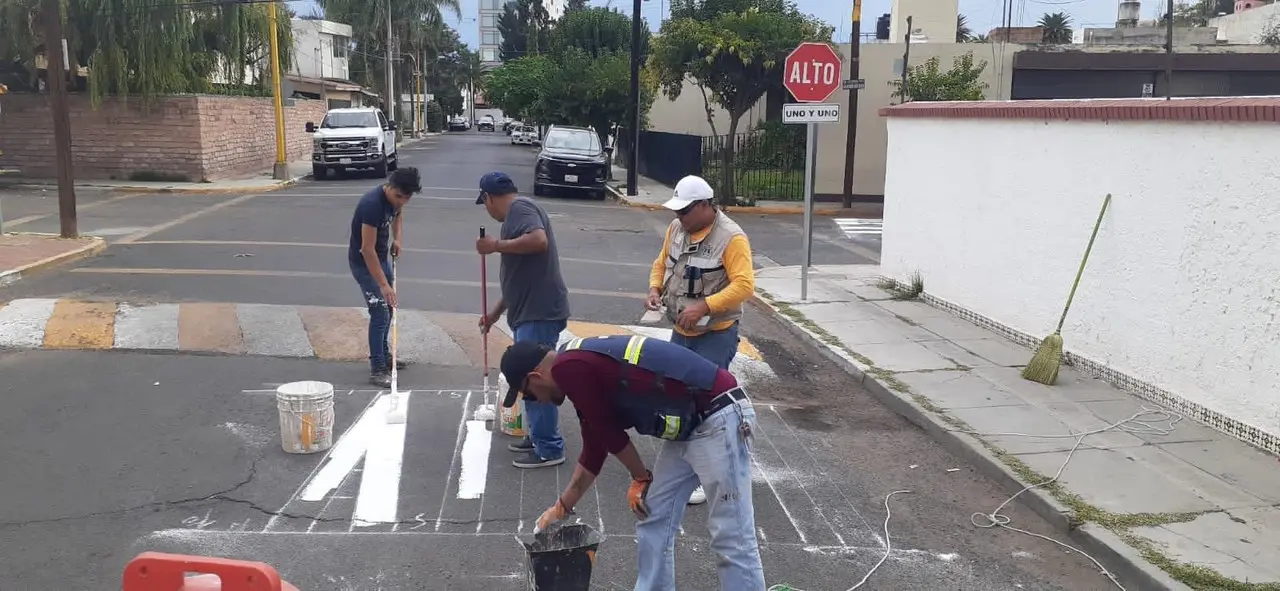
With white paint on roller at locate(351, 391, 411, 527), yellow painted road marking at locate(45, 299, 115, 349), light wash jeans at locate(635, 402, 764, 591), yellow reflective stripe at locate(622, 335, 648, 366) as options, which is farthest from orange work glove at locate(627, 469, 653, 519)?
yellow painted road marking at locate(45, 299, 115, 349)

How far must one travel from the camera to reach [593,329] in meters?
10.1

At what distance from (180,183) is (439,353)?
19.0 meters

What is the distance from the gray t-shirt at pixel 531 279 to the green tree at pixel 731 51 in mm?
16496

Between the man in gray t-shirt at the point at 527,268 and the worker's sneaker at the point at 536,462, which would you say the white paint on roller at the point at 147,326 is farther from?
the man in gray t-shirt at the point at 527,268

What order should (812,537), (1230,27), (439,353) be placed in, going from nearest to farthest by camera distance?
(812,537)
(439,353)
(1230,27)

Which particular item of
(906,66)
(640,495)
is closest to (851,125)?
(906,66)

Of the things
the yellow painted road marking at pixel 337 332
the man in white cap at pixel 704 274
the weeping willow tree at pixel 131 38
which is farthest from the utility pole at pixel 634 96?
the man in white cap at pixel 704 274

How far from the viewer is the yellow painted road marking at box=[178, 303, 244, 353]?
885 cm

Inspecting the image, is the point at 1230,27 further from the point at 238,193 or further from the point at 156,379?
the point at 156,379

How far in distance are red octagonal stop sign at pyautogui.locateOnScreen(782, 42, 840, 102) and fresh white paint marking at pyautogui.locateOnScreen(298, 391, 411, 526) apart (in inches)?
262

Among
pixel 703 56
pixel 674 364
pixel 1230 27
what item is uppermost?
pixel 1230 27

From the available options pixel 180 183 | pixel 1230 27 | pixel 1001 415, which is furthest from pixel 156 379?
pixel 1230 27

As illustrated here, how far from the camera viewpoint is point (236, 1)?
24359 millimetres

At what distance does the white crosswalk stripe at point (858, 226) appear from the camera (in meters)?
19.5
